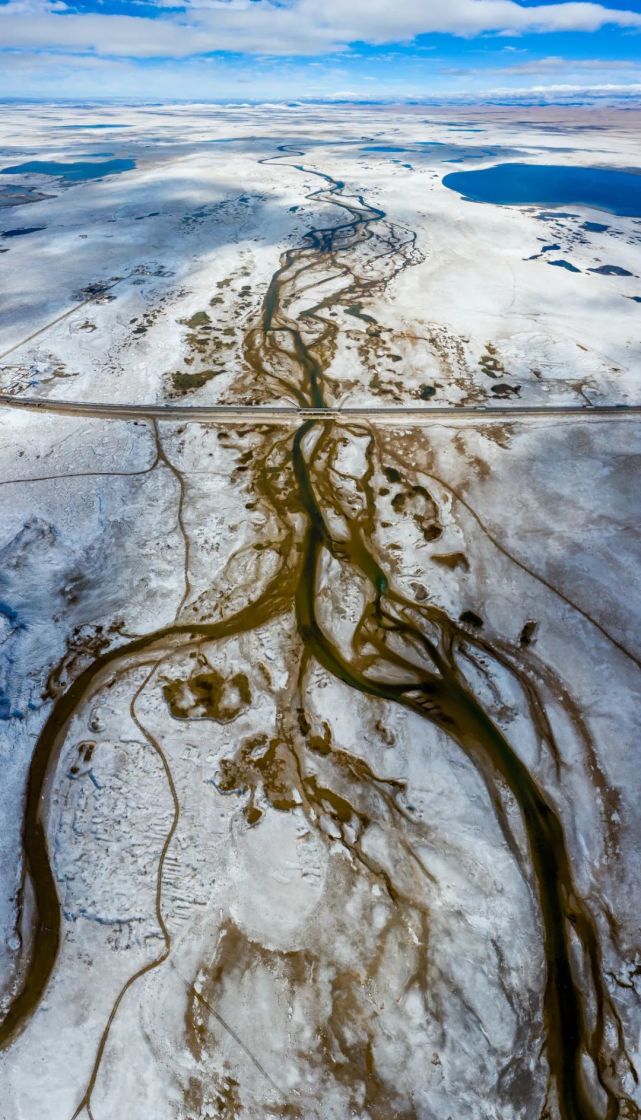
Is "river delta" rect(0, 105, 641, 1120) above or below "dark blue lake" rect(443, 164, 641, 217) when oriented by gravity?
below

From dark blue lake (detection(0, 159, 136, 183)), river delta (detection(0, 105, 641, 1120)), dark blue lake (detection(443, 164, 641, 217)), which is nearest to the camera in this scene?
river delta (detection(0, 105, 641, 1120))

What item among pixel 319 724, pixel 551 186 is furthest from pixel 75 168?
pixel 319 724

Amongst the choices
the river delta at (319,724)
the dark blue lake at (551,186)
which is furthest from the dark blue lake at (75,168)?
the river delta at (319,724)

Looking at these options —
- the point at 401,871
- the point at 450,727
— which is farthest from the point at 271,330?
the point at 401,871

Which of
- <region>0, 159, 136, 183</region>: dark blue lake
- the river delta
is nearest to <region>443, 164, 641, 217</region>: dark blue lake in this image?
the river delta

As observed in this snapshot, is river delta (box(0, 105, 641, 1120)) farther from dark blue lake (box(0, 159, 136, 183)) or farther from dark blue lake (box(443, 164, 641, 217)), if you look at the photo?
dark blue lake (box(0, 159, 136, 183))

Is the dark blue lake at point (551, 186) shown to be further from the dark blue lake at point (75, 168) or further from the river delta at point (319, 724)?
the dark blue lake at point (75, 168)

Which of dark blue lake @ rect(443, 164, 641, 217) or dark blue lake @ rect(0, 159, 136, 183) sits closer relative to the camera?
dark blue lake @ rect(443, 164, 641, 217)
